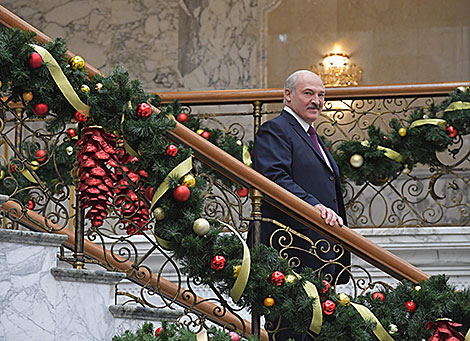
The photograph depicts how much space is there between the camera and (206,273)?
11.9 feet

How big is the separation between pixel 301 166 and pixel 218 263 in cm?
84

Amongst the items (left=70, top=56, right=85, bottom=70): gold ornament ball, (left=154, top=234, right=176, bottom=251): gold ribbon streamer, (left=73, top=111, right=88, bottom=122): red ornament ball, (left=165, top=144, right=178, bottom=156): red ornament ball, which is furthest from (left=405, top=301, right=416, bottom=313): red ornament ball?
(left=70, top=56, right=85, bottom=70): gold ornament ball

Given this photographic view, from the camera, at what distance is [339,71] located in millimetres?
10523

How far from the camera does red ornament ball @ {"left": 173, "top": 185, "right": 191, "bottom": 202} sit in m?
→ 3.62

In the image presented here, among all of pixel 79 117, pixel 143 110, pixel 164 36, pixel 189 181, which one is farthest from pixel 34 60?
pixel 164 36

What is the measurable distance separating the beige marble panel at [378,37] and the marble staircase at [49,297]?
7083 mm

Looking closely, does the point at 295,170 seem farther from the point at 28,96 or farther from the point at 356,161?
the point at 356,161

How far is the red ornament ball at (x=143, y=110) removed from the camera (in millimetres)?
3770

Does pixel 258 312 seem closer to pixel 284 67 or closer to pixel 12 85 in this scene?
pixel 12 85

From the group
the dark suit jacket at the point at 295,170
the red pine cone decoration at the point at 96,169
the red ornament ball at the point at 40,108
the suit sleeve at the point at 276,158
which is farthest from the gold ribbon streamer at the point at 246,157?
the red ornament ball at the point at 40,108

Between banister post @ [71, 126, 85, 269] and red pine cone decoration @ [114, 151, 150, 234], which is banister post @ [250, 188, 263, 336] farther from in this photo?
banister post @ [71, 126, 85, 269]

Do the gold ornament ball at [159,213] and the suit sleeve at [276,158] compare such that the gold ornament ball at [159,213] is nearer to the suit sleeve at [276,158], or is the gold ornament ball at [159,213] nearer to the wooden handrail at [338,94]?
Result: the suit sleeve at [276,158]

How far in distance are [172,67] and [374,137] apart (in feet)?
15.5

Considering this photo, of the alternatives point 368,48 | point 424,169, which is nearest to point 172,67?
point 368,48
